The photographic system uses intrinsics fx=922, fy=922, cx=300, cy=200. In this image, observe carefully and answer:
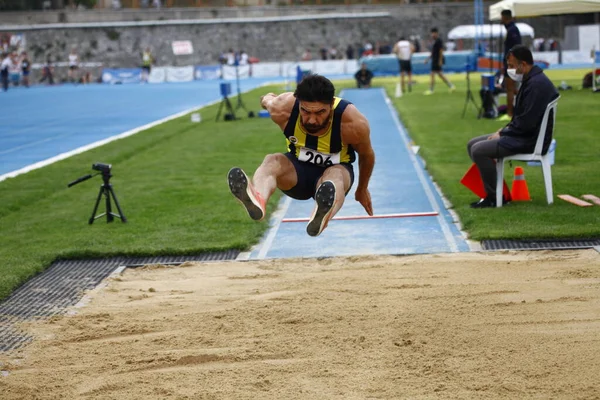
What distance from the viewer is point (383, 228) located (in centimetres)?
1074

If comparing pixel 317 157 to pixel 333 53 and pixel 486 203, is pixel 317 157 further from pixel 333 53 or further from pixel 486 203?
pixel 333 53

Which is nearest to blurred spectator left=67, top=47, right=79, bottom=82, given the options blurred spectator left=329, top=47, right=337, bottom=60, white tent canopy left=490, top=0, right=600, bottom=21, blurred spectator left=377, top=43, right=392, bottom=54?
blurred spectator left=329, top=47, right=337, bottom=60

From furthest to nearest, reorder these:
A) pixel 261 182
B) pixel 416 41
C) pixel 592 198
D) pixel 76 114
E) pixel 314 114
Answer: pixel 416 41
pixel 76 114
pixel 592 198
pixel 261 182
pixel 314 114

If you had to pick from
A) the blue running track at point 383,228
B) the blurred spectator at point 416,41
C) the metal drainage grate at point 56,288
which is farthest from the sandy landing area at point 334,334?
the blurred spectator at point 416,41

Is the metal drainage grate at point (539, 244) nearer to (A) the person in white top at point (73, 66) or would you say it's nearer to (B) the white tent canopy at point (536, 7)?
(B) the white tent canopy at point (536, 7)

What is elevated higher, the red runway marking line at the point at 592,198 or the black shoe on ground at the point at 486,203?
the black shoe on ground at the point at 486,203

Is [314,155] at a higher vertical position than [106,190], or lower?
higher

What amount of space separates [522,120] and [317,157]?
405cm

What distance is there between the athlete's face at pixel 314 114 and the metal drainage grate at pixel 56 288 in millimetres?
2624

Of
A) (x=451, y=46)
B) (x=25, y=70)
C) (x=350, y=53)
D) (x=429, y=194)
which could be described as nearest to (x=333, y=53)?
(x=350, y=53)

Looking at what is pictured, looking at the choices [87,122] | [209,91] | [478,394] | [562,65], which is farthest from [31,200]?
[562,65]

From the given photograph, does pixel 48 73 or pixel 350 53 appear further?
pixel 350 53

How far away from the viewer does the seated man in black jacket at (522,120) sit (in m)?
10.5

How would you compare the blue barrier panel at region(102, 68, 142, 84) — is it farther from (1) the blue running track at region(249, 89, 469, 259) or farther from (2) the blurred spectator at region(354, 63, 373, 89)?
(1) the blue running track at region(249, 89, 469, 259)
